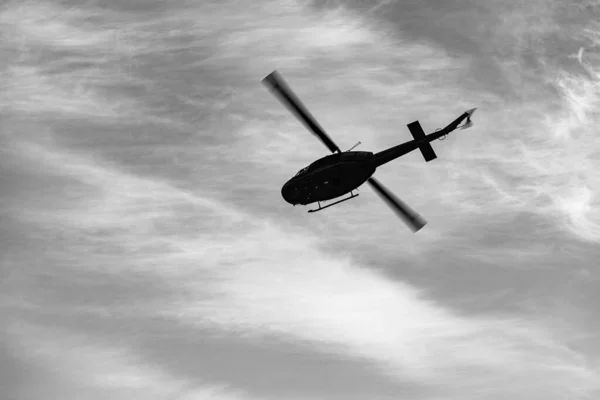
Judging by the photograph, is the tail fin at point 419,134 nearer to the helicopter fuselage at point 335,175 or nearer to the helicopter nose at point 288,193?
the helicopter fuselage at point 335,175

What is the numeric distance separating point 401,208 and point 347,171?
7237 millimetres

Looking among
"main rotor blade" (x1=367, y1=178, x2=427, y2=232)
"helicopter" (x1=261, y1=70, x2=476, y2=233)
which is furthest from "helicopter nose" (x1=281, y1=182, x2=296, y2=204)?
"main rotor blade" (x1=367, y1=178, x2=427, y2=232)

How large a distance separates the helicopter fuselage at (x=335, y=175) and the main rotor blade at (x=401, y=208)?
2.26 meters

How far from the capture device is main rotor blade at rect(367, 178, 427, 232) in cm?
7188

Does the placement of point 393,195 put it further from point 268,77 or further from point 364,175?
point 268,77

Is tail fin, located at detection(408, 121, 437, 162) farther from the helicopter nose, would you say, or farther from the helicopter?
the helicopter nose

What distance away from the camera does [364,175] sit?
69812mm

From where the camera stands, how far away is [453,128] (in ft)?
238

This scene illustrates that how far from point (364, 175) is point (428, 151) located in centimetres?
805

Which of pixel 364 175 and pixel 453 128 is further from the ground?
pixel 453 128

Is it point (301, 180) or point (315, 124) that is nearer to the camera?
point (315, 124)

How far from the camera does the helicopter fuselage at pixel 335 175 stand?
2726 inches

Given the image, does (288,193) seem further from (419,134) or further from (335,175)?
(419,134)

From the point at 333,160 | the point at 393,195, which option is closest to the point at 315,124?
the point at 333,160
